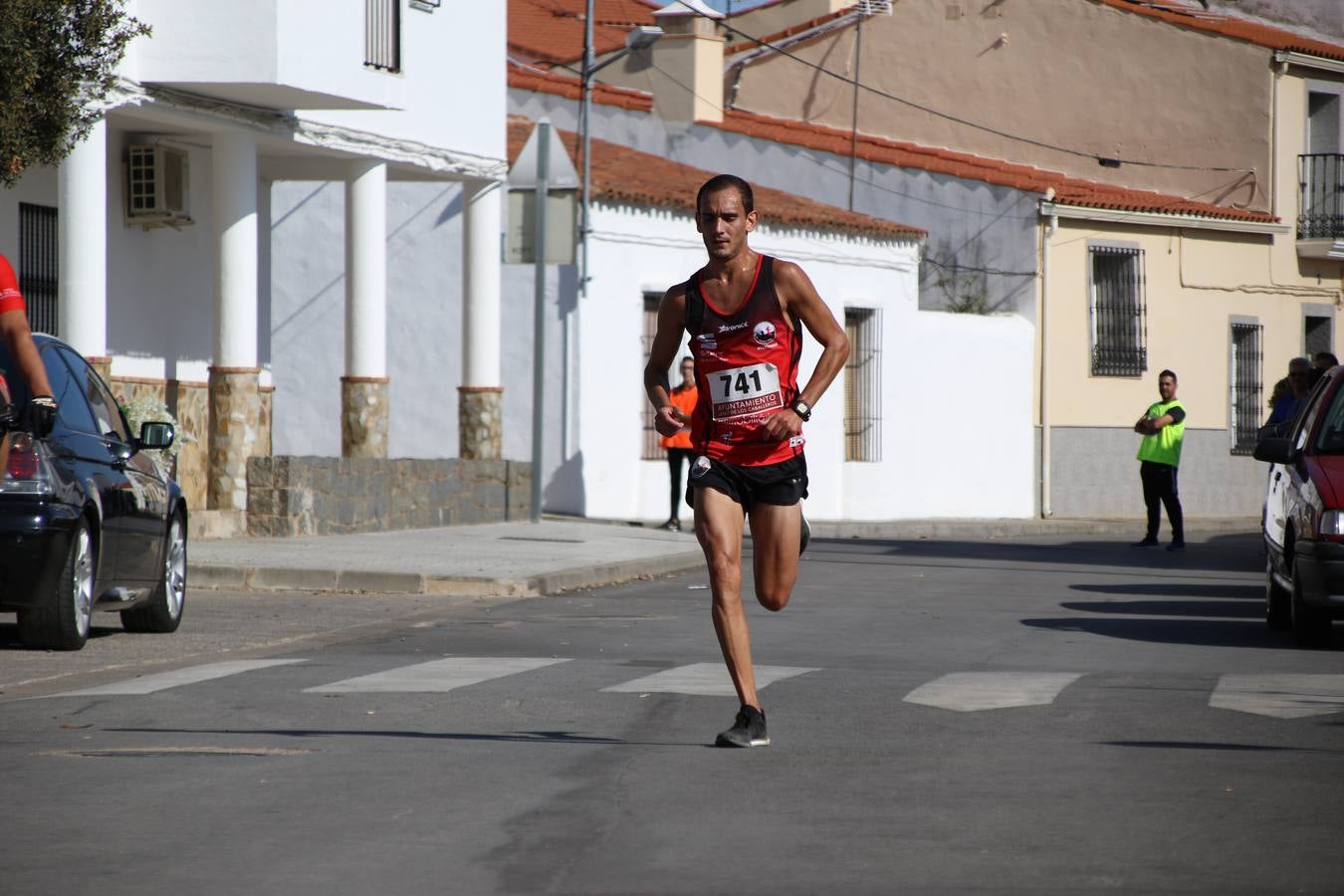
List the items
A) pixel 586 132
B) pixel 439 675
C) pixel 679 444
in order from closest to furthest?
pixel 439 675 < pixel 679 444 < pixel 586 132

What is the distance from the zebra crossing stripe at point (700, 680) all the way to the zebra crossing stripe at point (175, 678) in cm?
177

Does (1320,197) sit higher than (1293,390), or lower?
higher

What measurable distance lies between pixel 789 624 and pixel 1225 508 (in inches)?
957

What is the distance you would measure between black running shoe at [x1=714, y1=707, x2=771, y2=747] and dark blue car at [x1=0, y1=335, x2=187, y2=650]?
4145mm

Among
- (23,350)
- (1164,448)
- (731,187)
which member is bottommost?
(1164,448)

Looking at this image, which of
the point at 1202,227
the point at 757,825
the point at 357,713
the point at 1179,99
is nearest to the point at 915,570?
the point at 357,713

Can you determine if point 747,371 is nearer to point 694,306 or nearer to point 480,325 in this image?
point 694,306

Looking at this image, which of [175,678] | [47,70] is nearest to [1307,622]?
[175,678]

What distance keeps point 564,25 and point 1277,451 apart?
29.2 meters

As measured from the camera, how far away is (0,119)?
13562 millimetres

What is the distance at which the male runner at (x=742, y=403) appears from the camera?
741 centimetres

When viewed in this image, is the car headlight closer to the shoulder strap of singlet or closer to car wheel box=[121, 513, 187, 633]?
the shoulder strap of singlet

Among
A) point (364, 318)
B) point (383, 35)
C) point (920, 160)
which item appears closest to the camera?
point (383, 35)

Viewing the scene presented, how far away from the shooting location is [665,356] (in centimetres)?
791
